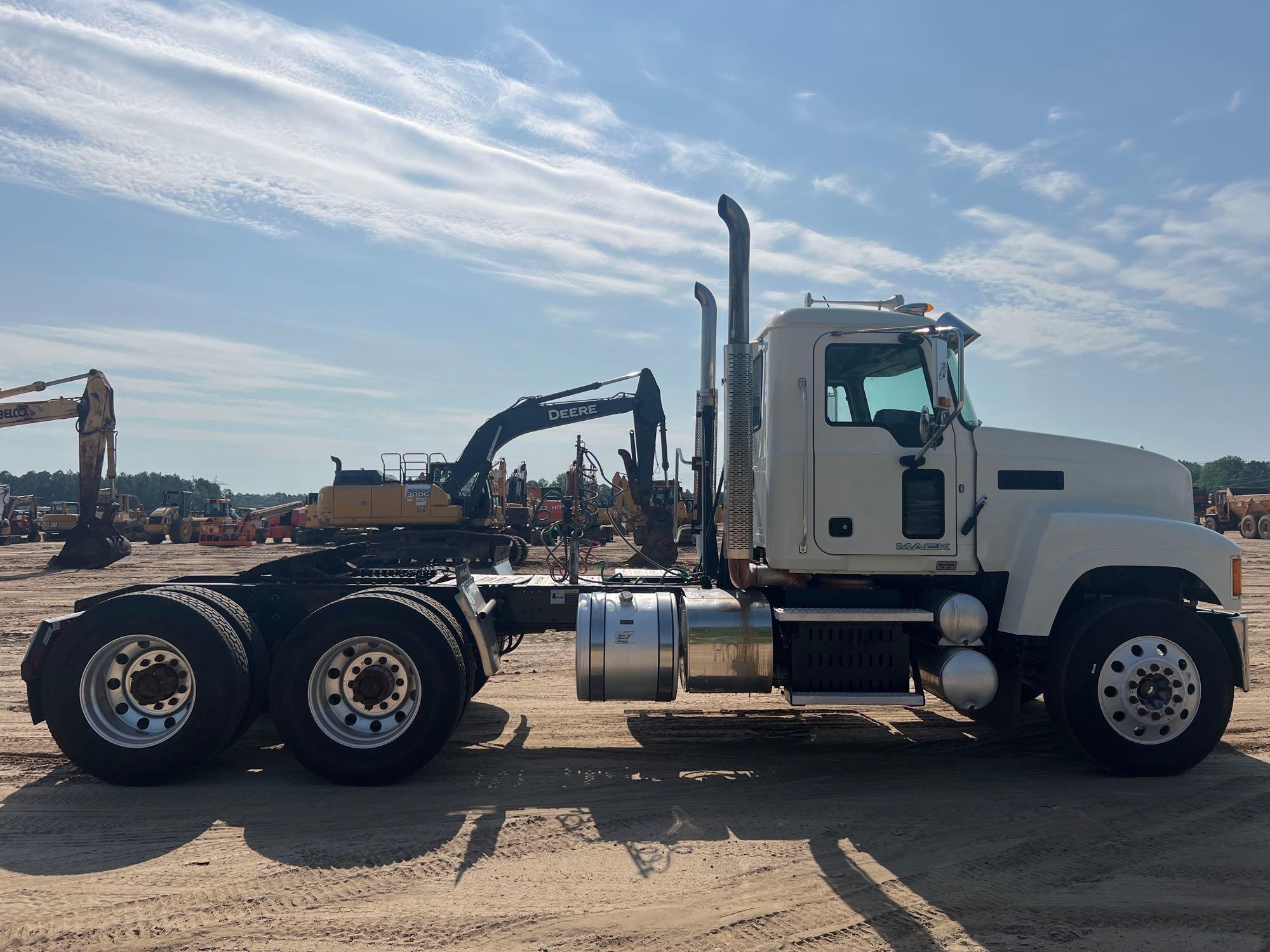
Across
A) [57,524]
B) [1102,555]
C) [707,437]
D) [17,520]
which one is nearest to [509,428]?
[707,437]

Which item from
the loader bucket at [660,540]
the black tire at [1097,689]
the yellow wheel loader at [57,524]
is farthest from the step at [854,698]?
the yellow wheel loader at [57,524]

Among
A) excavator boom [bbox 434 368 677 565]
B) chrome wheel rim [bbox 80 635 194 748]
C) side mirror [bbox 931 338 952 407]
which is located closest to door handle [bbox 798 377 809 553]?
side mirror [bbox 931 338 952 407]

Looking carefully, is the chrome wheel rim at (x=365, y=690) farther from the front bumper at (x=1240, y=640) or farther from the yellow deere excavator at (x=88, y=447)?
the yellow deere excavator at (x=88, y=447)

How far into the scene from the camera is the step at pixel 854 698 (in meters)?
6.38

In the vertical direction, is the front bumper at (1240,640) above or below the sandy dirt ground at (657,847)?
above

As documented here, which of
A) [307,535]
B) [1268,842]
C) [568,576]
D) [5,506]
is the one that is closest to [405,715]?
[568,576]

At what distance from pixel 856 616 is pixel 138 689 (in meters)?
5.13

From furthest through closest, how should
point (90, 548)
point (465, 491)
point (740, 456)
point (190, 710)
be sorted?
point (90, 548), point (465, 491), point (740, 456), point (190, 710)

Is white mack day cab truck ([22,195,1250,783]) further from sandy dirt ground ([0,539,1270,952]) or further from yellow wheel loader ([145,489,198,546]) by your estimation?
yellow wheel loader ([145,489,198,546])

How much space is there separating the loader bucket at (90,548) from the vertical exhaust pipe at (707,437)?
25599 mm

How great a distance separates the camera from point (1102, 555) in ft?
20.9

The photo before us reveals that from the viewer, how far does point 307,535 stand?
2580cm

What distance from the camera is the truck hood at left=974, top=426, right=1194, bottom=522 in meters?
6.72

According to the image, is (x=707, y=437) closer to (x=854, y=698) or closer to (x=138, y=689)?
(x=854, y=698)
